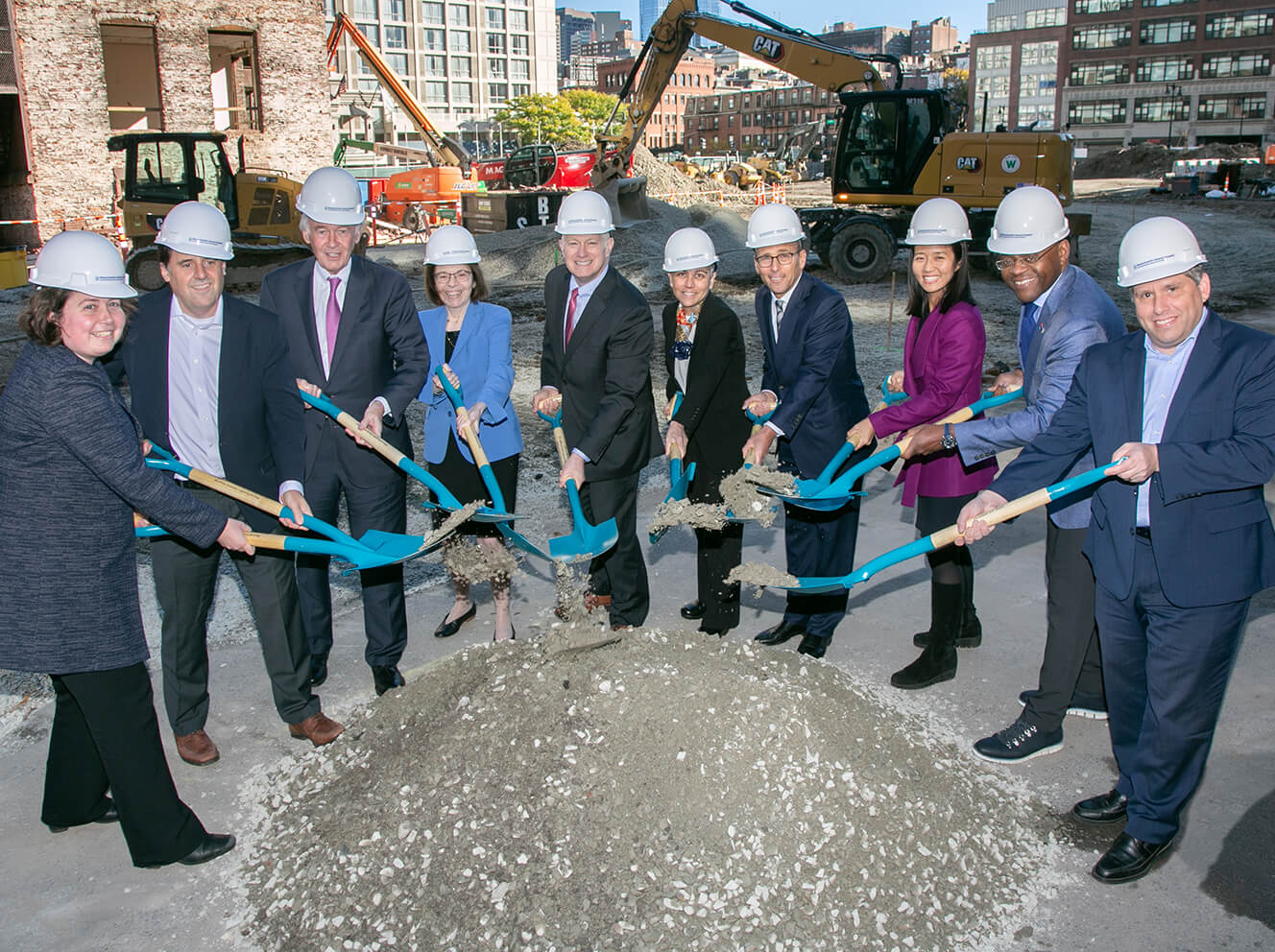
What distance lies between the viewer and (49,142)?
2819 cm

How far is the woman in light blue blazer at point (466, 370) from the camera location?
4531 millimetres

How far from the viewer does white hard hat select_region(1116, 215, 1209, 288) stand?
2830 mm

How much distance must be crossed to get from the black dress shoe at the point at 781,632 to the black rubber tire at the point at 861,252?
45.8 feet

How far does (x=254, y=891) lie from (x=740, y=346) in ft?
9.63

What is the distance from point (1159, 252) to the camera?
285 cm

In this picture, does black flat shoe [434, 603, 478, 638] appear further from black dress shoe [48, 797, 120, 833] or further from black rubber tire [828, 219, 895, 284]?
black rubber tire [828, 219, 895, 284]

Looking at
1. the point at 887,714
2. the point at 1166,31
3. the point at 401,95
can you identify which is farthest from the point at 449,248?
the point at 1166,31

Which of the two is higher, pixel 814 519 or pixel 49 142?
pixel 49 142

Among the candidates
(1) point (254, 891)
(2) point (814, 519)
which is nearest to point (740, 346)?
(2) point (814, 519)

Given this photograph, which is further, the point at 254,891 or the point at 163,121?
the point at 163,121

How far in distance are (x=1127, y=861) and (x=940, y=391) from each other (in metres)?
1.86

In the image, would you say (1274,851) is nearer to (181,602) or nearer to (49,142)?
(181,602)

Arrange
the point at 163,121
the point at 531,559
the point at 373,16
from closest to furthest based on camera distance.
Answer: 1. the point at 531,559
2. the point at 163,121
3. the point at 373,16

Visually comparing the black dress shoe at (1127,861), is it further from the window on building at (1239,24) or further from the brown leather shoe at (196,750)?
the window on building at (1239,24)
